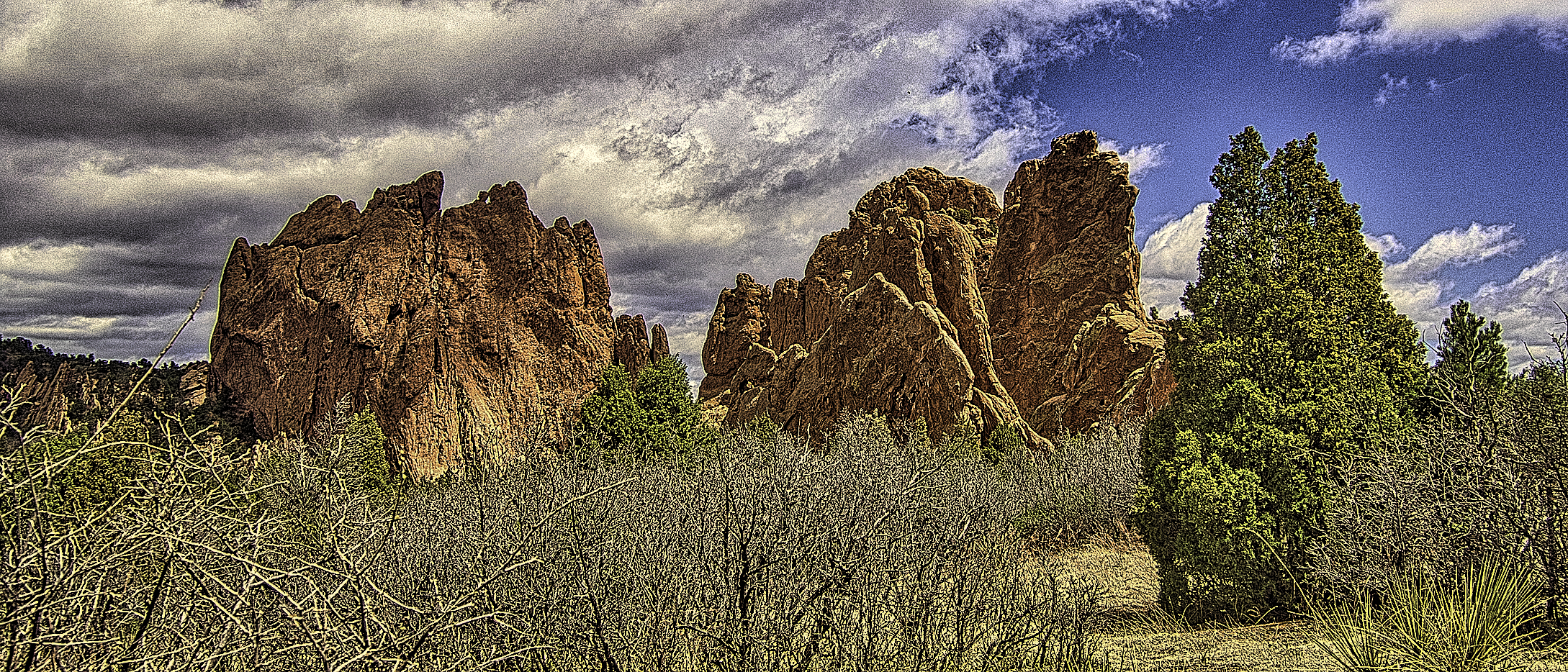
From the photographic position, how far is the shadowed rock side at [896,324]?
99.7 feet

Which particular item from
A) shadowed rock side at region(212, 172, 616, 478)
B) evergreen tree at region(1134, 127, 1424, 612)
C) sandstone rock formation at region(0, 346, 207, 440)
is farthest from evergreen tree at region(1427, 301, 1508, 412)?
shadowed rock side at region(212, 172, 616, 478)

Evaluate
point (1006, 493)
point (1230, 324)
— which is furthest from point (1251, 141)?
point (1006, 493)

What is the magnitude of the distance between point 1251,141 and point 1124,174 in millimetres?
23457

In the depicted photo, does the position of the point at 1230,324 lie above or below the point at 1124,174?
below

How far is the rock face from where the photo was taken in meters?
30.0

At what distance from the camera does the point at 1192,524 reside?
9.09 metres

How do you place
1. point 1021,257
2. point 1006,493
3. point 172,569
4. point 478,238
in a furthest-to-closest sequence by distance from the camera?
point 478,238 < point 1021,257 < point 1006,493 < point 172,569

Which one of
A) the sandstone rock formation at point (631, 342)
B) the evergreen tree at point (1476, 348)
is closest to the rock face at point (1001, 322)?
the sandstone rock formation at point (631, 342)

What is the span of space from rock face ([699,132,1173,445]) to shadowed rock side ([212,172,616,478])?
10304 millimetres

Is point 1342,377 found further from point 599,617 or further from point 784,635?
point 599,617

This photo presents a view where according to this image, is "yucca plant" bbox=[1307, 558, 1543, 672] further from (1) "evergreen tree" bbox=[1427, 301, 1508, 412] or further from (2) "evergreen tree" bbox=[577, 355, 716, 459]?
(2) "evergreen tree" bbox=[577, 355, 716, 459]

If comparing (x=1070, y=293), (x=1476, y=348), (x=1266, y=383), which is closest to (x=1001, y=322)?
(x=1070, y=293)

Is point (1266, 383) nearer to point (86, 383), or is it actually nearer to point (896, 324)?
point (86, 383)

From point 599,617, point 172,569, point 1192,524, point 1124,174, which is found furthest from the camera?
point 1124,174
